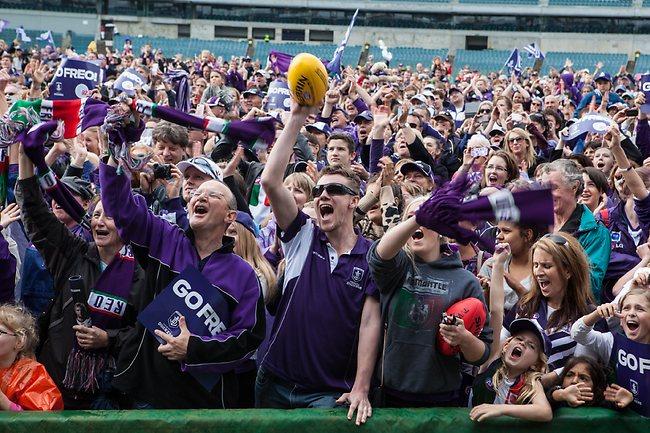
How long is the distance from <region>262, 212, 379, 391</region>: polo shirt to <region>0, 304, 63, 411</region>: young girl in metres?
0.96

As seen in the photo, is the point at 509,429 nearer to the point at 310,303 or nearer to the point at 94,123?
the point at 310,303

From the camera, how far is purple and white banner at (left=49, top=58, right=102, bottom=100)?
8.91m

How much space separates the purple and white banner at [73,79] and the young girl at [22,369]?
5036 millimetres

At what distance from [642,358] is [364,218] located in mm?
2562

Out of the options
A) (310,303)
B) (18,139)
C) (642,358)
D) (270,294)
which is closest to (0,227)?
(18,139)

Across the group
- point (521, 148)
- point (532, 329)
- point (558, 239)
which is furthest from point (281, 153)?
point (521, 148)

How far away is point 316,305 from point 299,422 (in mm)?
894

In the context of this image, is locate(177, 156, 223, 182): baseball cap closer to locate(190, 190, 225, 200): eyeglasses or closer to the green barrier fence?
locate(190, 190, 225, 200): eyeglasses

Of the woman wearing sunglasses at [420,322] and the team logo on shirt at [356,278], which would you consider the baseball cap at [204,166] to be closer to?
the team logo on shirt at [356,278]

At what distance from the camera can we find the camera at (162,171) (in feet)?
18.6

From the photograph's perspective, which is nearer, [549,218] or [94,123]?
[549,218]

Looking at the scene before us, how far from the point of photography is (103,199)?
4.07 metres

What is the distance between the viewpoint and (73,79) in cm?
896

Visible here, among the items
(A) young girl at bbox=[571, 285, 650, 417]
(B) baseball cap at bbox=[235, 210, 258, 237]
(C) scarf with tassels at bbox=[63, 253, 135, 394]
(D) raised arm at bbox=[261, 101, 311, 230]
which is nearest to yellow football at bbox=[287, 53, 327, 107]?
(D) raised arm at bbox=[261, 101, 311, 230]
